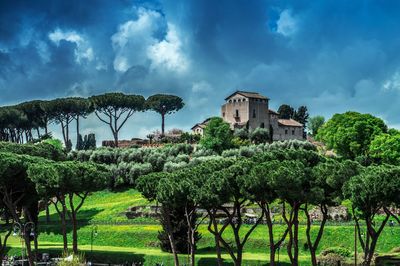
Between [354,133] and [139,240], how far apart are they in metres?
48.6

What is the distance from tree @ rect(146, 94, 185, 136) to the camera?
145625 mm

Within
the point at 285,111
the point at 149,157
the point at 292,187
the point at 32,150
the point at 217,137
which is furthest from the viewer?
the point at 285,111

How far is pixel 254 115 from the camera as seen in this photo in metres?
137

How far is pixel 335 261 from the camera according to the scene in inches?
2007

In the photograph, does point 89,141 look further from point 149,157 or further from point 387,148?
point 387,148

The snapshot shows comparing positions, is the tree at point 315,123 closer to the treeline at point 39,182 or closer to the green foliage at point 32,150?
the green foliage at point 32,150

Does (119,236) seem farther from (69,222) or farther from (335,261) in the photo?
(335,261)

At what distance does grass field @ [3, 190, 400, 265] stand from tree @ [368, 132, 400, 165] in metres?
30.9

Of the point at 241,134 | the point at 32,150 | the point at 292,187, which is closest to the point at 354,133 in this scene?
the point at 241,134

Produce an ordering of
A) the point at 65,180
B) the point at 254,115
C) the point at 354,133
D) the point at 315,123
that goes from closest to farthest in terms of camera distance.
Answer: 1. the point at 65,180
2. the point at 354,133
3. the point at 254,115
4. the point at 315,123

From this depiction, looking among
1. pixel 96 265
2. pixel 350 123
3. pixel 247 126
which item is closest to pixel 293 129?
pixel 247 126

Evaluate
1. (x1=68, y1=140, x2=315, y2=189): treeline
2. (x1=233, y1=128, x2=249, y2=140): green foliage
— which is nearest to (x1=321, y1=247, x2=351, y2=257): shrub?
(x1=68, y1=140, x2=315, y2=189): treeline

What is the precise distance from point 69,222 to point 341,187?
45.9m

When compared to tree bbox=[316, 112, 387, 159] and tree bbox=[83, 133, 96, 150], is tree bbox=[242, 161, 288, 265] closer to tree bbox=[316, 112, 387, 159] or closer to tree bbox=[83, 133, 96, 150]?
tree bbox=[316, 112, 387, 159]
